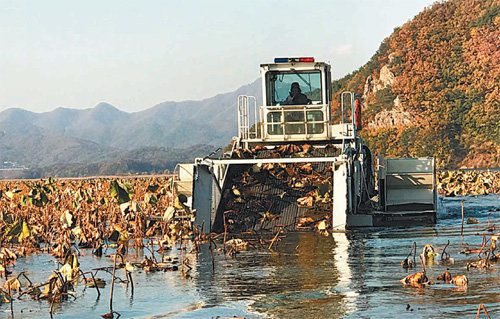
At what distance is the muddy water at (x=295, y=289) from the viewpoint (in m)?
12.4

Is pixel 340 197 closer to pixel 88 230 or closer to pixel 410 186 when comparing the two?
pixel 410 186

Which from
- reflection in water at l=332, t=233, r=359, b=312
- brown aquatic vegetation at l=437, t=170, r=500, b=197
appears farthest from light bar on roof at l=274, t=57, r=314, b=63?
brown aquatic vegetation at l=437, t=170, r=500, b=197

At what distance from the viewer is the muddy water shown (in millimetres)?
12383

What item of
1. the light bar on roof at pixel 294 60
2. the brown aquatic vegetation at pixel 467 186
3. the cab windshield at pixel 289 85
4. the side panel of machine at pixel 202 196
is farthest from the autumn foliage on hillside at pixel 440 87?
the side panel of machine at pixel 202 196

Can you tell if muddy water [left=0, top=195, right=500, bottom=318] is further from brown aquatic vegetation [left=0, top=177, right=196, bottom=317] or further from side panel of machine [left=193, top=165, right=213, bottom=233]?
side panel of machine [left=193, top=165, right=213, bottom=233]

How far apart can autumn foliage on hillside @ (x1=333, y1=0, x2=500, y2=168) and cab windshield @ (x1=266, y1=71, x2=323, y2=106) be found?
68423 mm

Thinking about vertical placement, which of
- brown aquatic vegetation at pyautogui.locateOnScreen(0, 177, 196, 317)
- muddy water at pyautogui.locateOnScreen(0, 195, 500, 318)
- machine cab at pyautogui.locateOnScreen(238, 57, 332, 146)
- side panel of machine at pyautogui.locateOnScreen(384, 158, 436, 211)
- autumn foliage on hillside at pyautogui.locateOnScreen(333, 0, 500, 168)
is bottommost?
muddy water at pyautogui.locateOnScreen(0, 195, 500, 318)

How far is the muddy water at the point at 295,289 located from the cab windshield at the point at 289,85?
6.87 meters

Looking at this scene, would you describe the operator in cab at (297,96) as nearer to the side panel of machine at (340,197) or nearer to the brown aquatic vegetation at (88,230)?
the brown aquatic vegetation at (88,230)

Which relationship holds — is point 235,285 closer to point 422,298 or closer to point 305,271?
point 305,271

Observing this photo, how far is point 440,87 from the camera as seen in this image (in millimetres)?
108875

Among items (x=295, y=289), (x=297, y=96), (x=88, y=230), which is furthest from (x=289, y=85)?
(x=295, y=289)

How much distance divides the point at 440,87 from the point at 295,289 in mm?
97801

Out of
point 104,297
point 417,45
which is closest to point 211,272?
point 104,297
